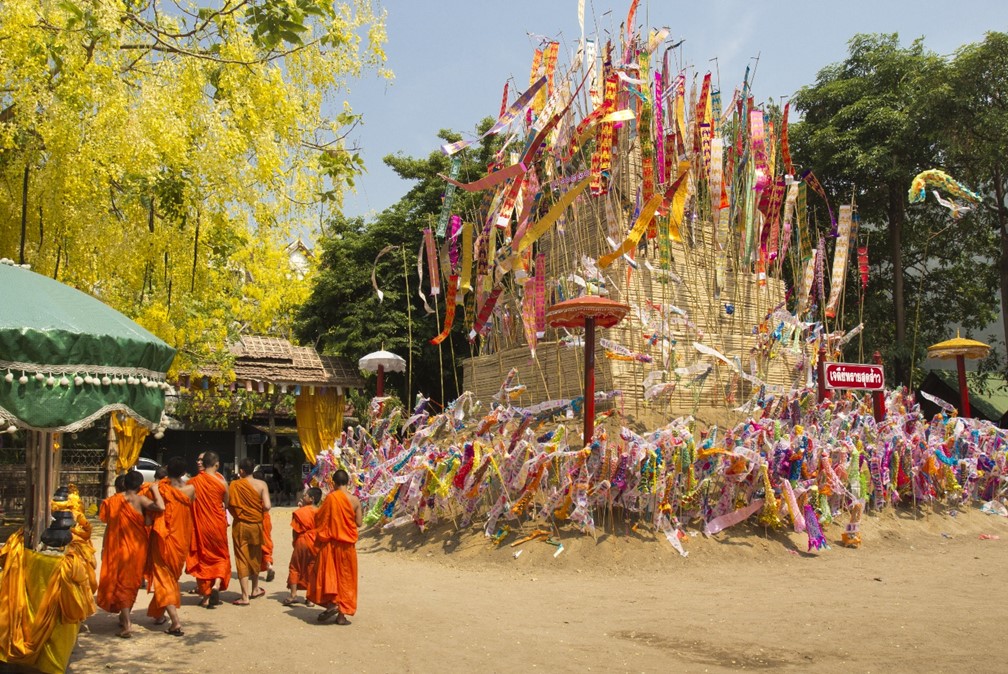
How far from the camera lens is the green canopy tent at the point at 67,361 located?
3320 mm

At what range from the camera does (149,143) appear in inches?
293

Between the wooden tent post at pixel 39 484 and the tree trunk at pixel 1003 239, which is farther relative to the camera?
the tree trunk at pixel 1003 239

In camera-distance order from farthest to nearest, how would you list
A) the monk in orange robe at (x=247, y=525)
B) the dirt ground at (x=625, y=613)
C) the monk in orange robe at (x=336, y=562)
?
the monk in orange robe at (x=247, y=525) → the monk in orange robe at (x=336, y=562) → the dirt ground at (x=625, y=613)

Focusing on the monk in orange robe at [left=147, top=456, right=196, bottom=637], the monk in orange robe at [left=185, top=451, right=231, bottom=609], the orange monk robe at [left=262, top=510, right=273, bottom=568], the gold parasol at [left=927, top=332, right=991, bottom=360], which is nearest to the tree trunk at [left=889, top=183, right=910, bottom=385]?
the gold parasol at [left=927, top=332, right=991, bottom=360]

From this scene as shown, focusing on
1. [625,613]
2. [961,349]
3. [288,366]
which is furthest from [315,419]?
[961,349]

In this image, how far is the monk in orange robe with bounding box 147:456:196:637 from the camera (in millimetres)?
5012

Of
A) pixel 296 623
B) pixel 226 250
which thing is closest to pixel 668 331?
pixel 226 250

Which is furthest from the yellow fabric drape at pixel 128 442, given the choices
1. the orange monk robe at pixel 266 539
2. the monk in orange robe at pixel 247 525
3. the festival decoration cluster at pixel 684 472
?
the monk in orange robe at pixel 247 525

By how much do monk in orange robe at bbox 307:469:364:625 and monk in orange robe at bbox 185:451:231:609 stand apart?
78 centimetres

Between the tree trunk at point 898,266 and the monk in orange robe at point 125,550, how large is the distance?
1507cm

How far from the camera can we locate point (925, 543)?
8766 millimetres

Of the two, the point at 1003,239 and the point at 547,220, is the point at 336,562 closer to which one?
the point at 547,220

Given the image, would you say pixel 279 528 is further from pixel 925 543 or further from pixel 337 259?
pixel 925 543

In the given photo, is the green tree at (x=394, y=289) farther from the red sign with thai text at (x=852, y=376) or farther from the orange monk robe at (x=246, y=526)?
the orange monk robe at (x=246, y=526)
